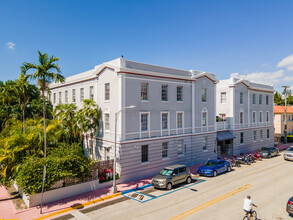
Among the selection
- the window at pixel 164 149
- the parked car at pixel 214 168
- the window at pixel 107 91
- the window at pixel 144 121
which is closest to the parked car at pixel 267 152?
the parked car at pixel 214 168

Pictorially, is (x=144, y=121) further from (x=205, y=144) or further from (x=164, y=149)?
(x=205, y=144)

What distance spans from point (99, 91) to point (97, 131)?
15.7ft

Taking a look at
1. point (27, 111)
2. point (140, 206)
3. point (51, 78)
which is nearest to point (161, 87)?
point (51, 78)

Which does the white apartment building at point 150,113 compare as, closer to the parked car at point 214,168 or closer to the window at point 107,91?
the window at point 107,91

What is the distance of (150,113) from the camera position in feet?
75.3

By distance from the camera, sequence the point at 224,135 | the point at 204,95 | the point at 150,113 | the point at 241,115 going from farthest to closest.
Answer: the point at 241,115
the point at 224,135
the point at 204,95
the point at 150,113

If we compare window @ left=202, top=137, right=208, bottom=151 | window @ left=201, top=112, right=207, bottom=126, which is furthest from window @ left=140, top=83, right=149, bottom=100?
window @ left=202, top=137, right=208, bottom=151

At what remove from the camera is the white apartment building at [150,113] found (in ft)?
69.7

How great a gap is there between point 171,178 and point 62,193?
9.36 meters

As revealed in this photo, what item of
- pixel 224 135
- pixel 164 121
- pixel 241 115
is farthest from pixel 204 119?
pixel 241 115

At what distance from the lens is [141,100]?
2233 centimetres

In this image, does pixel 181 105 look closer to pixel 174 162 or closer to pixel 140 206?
pixel 174 162

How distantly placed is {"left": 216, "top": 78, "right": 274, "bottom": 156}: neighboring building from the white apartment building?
2734mm

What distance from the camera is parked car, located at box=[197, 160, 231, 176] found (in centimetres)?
2252
